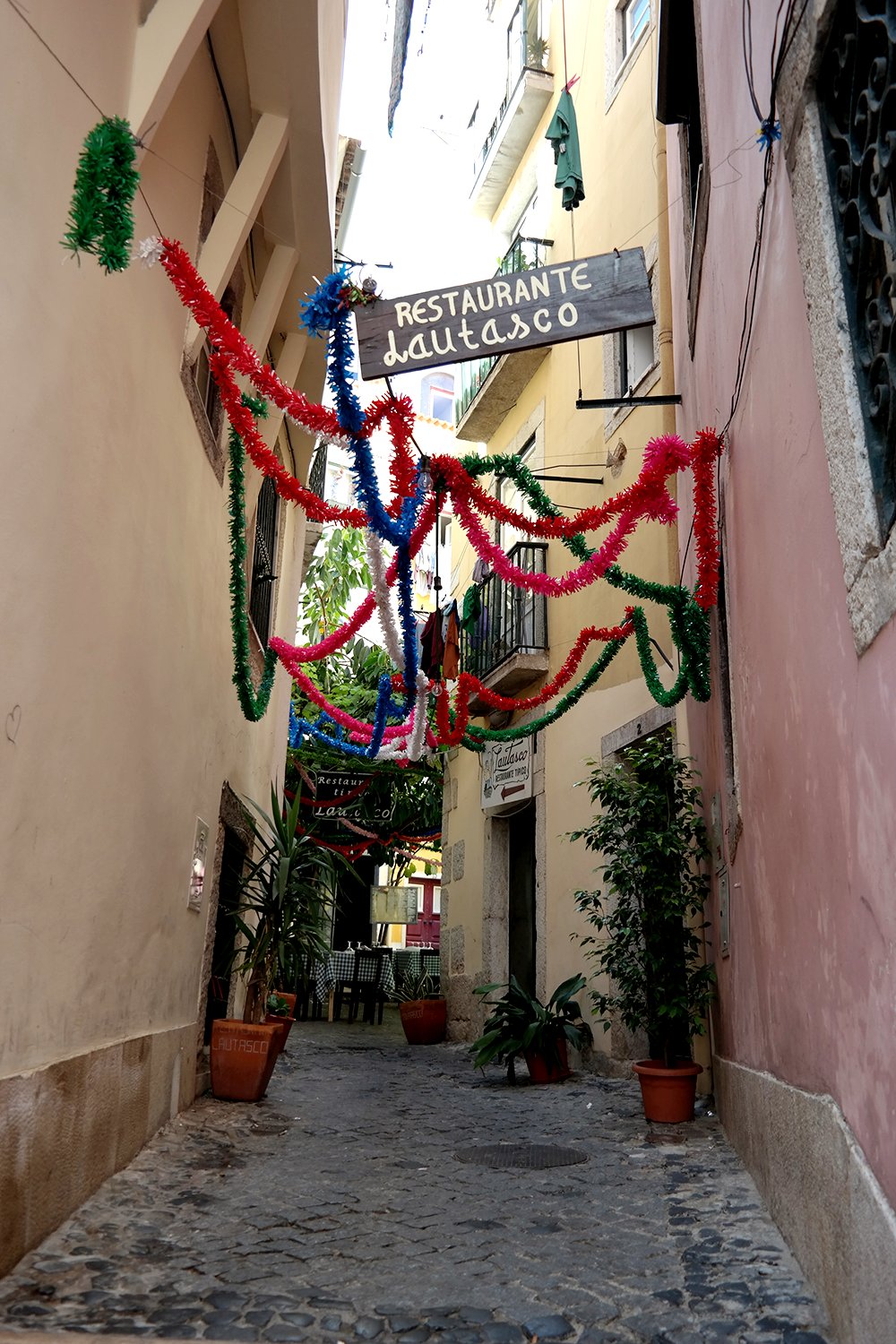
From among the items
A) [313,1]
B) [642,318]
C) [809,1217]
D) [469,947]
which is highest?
[313,1]

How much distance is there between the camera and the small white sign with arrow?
11.0 metres

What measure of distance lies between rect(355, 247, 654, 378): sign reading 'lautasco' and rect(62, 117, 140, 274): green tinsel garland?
4.32ft

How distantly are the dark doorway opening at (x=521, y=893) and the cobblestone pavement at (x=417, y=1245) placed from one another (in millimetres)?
5178

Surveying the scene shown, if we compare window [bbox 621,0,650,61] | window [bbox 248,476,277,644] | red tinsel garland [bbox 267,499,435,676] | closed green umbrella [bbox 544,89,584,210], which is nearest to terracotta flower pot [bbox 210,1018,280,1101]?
red tinsel garland [bbox 267,499,435,676]

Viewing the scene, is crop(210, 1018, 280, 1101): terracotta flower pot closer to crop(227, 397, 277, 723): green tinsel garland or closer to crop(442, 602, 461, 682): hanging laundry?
crop(227, 397, 277, 723): green tinsel garland

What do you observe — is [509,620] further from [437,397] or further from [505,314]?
[437,397]

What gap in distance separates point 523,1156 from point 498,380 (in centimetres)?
918

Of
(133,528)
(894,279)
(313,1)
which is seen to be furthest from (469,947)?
(894,279)

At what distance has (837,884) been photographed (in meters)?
2.91

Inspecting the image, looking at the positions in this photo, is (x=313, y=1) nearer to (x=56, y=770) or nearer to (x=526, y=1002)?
(x=56, y=770)

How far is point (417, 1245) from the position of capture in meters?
3.62

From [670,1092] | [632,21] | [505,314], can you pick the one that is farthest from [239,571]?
[632,21]

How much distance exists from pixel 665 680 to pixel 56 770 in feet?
17.3

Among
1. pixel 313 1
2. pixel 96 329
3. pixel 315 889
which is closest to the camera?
pixel 96 329
